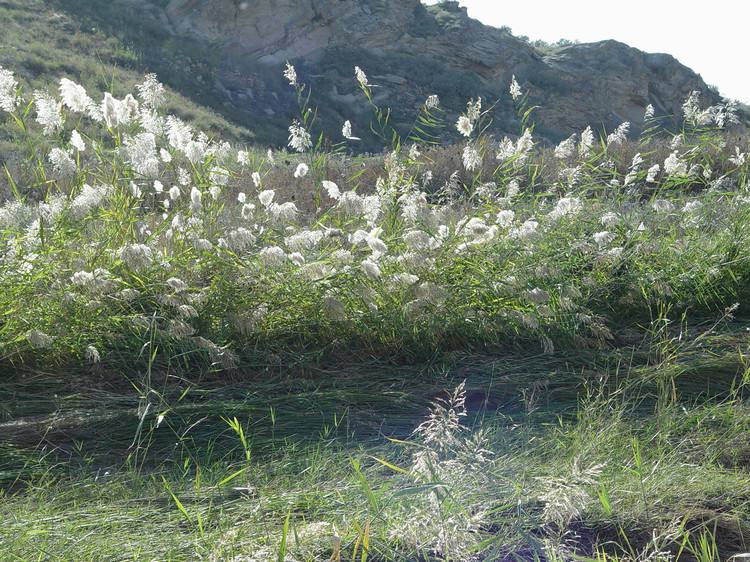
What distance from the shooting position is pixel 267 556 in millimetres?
1893

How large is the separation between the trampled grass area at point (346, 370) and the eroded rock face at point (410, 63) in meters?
25.9

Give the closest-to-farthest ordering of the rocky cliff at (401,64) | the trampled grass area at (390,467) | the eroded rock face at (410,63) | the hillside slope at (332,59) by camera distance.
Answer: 1. the trampled grass area at (390,467)
2. the hillside slope at (332,59)
3. the rocky cliff at (401,64)
4. the eroded rock face at (410,63)

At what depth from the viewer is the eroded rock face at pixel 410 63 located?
32250mm

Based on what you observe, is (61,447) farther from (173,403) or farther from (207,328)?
(207,328)

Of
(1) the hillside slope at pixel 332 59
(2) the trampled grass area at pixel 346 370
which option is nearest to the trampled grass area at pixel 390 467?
(2) the trampled grass area at pixel 346 370

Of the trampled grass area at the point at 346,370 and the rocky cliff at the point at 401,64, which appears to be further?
the rocky cliff at the point at 401,64

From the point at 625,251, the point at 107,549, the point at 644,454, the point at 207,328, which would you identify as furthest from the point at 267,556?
the point at 625,251

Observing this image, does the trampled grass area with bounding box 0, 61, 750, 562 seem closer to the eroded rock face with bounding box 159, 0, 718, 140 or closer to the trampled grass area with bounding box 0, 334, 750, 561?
the trampled grass area with bounding box 0, 334, 750, 561

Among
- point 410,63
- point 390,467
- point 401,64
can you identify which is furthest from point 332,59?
point 390,467

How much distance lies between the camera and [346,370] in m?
3.93

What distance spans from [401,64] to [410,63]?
16.3 inches

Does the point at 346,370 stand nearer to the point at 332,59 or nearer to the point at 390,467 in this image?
the point at 390,467

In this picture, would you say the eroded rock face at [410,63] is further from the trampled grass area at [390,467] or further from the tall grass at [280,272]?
the trampled grass area at [390,467]

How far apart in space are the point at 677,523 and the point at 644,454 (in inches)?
24.9
